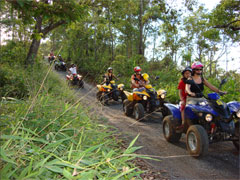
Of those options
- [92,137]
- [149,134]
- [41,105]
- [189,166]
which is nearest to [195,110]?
[189,166]

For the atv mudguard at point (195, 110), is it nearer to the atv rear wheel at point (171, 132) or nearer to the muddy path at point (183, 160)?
the atv rear wheel at point (171, 132)

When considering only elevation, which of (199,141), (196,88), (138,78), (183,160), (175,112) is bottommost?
(183,160)

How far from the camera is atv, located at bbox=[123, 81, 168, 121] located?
735cm

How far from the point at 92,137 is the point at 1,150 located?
52.6 inches

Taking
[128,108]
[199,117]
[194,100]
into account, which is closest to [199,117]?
[199,117]

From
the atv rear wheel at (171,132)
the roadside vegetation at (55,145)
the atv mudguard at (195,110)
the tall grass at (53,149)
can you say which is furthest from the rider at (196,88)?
the tall grass at (53,149)

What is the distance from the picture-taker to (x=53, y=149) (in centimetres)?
188

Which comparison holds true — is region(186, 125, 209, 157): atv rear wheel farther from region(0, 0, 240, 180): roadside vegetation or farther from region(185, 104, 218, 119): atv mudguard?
region(0, 0, 240, 180): roadside vegetation

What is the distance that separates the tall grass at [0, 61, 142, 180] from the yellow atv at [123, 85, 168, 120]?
4.09m

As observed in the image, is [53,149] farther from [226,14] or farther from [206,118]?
[226,14]

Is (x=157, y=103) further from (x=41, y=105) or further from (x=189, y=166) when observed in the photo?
(x=41, y=105)

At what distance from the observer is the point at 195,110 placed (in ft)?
14.1

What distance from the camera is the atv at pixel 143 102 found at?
7.35m

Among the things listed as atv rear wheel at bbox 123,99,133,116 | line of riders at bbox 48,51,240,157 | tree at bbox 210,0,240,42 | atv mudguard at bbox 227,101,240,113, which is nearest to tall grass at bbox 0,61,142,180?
line of riders at bbox 48,51,240,157
